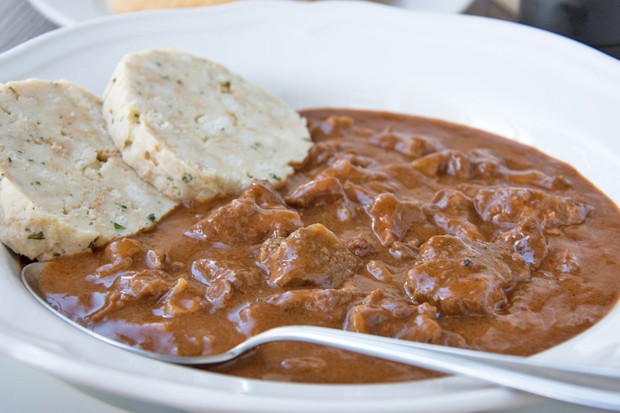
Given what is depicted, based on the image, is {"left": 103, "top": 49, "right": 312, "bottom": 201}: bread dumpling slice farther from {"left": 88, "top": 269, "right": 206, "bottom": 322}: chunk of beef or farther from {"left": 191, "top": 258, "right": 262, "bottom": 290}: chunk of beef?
{"left": 88, "top": 269, "right": 206, "bottom": 322}: chunk of beef

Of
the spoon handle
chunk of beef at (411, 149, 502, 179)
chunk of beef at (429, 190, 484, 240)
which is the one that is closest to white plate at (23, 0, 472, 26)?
chunk of beef at (411, 149, 502, 179)

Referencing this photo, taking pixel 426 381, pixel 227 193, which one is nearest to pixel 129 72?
pixel 227 193

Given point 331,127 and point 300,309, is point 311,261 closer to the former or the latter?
point 300,309

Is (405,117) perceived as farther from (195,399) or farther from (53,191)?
(195,399)

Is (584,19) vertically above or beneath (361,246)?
above

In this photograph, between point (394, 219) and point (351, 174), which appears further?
point (351, 174)

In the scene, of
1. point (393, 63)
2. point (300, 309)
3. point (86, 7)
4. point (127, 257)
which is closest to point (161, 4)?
point (86, 7)
